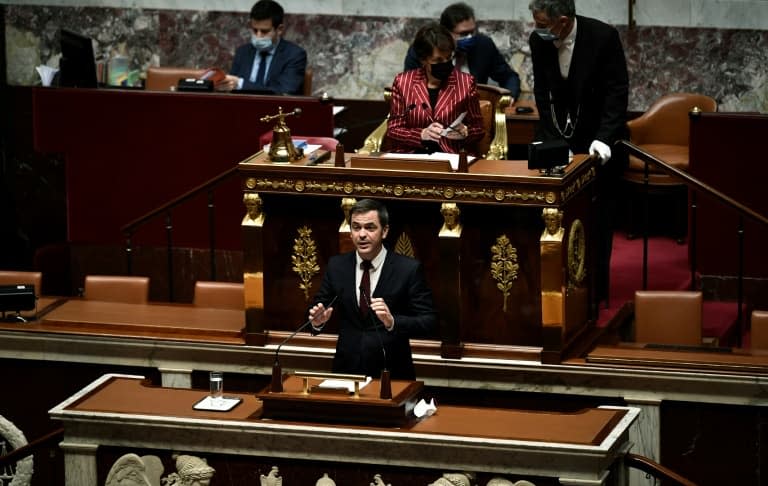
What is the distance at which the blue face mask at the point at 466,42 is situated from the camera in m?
10.8

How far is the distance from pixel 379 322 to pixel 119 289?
2.53 meters

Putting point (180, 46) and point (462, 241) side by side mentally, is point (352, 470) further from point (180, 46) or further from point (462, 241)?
point (180, 46)

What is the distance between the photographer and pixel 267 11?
11.0m

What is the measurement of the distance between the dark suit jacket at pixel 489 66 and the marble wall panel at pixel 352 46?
97 cm

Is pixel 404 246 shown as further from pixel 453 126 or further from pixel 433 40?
pixel 433 40

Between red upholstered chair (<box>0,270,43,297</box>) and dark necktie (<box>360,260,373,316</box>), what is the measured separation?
104 inches

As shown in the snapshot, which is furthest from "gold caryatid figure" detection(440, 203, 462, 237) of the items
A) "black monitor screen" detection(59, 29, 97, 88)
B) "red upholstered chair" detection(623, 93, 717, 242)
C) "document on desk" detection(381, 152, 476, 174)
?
"black monitor screen" detection(59, 29, 97, 88)

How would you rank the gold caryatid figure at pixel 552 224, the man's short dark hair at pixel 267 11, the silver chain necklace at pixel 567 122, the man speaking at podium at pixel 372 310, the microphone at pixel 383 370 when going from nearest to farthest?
the microphone at pixel 383 370 < the man speaking at podium at pixel 372 310 < the gold caryatid figure at pixel 552 224 < the silver chain necklace at pixel 567 122 < the man's short dark hair at pixel 267 11

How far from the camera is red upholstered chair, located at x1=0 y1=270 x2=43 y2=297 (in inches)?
366

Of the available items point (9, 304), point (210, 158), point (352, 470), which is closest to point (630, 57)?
point (210, 158)

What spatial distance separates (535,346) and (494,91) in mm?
2343

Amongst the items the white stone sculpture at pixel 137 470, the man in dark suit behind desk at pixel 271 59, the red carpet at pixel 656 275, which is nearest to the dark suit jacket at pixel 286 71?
the man in dark suit behind desk at pixel 271 59

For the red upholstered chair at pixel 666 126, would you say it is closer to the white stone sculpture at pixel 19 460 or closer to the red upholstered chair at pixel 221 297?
the red upholstered chair at pixel 221 297

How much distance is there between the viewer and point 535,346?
26.7 feet
